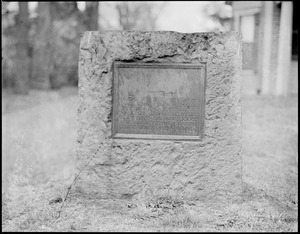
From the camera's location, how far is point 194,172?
13.2ft

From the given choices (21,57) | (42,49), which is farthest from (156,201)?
(42,49)

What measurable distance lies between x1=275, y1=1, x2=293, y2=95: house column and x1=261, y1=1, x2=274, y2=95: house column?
1.10 ft

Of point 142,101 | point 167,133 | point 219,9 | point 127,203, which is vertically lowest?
point 127,203

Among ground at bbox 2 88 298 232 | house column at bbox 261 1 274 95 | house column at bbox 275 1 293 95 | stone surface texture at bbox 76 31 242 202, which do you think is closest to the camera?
ground at bbox 2 88 298 232

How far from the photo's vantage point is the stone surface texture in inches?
155

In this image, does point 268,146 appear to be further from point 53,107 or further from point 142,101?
point 53,107

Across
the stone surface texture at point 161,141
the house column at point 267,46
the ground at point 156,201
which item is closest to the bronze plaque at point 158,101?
the stone surface texture at point 161,141

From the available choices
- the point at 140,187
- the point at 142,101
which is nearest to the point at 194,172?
the point at 140,187

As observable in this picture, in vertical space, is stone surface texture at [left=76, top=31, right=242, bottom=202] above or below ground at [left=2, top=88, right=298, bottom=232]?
above

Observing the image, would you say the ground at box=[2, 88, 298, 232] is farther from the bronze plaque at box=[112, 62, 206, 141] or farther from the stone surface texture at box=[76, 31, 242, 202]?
the bronze plaque at box=[112, 62, 206, 141]

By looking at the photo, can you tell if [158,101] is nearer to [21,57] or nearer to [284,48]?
[284,48]

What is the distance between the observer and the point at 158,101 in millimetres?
4027

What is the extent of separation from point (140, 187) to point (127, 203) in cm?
20

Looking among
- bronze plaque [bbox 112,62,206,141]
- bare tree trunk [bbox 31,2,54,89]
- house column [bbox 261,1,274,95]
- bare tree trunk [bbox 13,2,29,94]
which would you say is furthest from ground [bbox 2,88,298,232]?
bare tree trunk [bbox 31,2,54,89]
